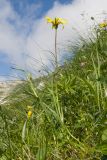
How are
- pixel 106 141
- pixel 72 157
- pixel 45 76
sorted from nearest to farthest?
1. pixel 106 141
2. pixel 72 157
3. pixel 45 76

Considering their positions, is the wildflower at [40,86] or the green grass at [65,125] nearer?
the green grass at [65,125]

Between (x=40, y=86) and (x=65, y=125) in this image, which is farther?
(x=40, y=86)

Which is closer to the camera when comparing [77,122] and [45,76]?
[77,122]

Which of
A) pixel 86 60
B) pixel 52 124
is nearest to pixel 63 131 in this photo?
pixel 52 124

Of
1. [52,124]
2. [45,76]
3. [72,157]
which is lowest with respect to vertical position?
[72,157]

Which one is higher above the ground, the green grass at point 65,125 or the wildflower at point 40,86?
the wildflower at point 40,86

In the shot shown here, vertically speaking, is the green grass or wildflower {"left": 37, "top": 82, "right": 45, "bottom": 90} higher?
wildflower {"left": 37, "top": 82, "right": 45, "bottom": 90}

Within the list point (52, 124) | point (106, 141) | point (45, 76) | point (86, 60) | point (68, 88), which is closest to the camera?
point (106, 141)

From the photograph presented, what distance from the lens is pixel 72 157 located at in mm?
2930

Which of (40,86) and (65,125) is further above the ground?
(40,86)

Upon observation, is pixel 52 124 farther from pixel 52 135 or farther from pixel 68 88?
pixel 68 88

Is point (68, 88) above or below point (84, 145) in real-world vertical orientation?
above

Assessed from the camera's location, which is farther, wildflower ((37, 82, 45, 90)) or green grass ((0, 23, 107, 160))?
wildflower ((37, 82, 45, 90))

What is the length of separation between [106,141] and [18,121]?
268 cm
